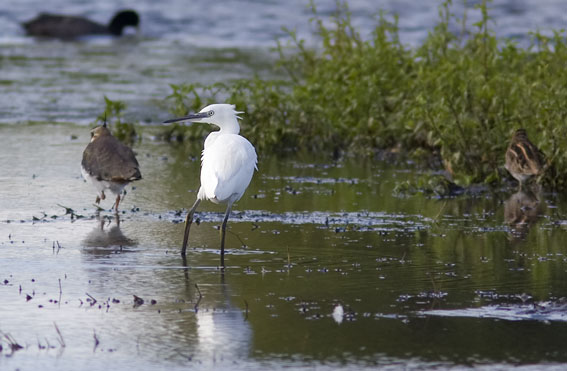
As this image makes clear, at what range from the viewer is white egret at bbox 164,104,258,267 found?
8.75 metres

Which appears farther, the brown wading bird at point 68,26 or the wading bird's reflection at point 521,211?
the brown wading bird at point 68,26

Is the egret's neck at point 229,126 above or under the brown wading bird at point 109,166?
above

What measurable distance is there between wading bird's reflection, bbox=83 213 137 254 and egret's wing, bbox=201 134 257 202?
3.11 feet

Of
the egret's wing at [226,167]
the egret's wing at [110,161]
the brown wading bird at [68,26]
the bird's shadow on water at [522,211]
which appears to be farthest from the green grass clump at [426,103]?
the brown wading bird at [68,26]

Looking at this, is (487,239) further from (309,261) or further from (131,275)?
(131,275)

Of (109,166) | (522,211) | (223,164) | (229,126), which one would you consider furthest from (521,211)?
(109,166)

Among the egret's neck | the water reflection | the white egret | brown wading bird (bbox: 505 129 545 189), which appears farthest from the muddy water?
the egret's neck

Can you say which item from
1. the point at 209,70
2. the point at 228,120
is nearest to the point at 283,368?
the point at 228,120

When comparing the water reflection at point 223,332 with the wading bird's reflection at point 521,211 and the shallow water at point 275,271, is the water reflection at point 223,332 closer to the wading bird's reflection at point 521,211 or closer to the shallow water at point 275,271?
the shallow water at point 275,271

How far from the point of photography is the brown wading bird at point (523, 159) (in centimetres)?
1162

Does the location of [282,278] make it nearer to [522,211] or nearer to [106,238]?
[106,238]

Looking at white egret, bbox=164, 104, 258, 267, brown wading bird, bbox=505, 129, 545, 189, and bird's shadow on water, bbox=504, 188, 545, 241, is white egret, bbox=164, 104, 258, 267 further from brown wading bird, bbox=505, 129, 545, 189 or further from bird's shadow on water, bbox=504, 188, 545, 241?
brown wading bird, bbox=505, 129, 545, 189

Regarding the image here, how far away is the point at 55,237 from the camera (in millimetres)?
9383

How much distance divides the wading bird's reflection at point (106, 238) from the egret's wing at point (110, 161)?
25.0 inches
